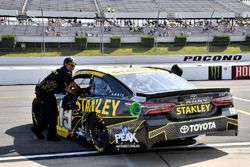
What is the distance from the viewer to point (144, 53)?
141ft

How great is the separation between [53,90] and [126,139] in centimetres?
205

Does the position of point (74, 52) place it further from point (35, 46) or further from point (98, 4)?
point (98, 4)

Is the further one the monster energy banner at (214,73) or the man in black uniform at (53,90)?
the monster energy banner at (214,73)

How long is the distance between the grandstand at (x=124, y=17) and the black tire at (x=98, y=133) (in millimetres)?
39065

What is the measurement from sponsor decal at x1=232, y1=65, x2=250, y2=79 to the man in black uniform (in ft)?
61.2

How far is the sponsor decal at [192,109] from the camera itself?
5843mm

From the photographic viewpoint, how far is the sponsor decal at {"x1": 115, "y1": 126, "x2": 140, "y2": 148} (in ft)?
18.7

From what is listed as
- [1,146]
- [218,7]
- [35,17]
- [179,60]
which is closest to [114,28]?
[35,17]

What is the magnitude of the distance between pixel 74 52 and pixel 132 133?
122ft

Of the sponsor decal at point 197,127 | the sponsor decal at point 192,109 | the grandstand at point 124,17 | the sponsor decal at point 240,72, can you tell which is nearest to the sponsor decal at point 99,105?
the sponsor decal at point 192,109

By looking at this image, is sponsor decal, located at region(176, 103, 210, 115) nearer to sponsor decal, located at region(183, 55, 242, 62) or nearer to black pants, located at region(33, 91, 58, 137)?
black pants, located at region(33, 91, 58, 137)

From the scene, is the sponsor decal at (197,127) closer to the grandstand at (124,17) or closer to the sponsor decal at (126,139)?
the sponsor decal at (126,139)

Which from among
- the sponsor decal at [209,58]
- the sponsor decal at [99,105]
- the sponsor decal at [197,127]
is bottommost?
the sponsor decal at [209,58]

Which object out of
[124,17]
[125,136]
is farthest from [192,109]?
[124,17]
